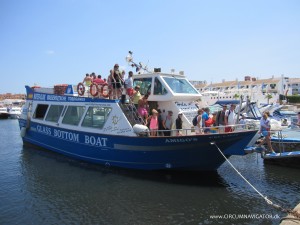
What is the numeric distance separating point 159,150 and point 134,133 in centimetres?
107

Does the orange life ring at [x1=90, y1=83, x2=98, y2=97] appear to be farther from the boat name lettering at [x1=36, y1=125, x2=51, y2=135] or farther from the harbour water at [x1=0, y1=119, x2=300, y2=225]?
the boat name lettering at [x1=36, y1=125, x2=51, y2=135]

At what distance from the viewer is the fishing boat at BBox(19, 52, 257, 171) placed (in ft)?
31.3

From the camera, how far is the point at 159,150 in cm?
987

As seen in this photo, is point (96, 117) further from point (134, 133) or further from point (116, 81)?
point (134, 133)

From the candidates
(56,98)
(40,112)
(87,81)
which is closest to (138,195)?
(87,81)

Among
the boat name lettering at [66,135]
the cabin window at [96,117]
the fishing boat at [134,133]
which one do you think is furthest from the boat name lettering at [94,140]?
the boat name lettering at [66,135]

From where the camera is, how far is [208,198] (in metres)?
8.66

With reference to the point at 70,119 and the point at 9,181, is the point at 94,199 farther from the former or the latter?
the point at 70,119

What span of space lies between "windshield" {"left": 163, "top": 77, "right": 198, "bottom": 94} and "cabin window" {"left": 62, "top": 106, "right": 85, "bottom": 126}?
3.91 meters

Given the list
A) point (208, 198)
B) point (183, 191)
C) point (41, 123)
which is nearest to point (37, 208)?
point (183, 191)

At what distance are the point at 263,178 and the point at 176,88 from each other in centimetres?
487

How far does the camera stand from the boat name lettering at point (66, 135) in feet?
40.4

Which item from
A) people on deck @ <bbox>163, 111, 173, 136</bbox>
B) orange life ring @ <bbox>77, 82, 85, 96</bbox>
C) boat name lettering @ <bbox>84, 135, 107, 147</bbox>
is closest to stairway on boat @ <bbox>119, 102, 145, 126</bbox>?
people on deck @ <bbox>163, 111, 173, 136</bbox>

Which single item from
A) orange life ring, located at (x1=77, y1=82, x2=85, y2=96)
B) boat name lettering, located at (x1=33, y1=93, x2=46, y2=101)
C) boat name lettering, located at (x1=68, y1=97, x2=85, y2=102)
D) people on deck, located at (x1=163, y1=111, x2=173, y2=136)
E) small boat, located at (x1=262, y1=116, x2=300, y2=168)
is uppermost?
orange life ring, located at (x1=77, y1=82, x2=85, y2=96)
